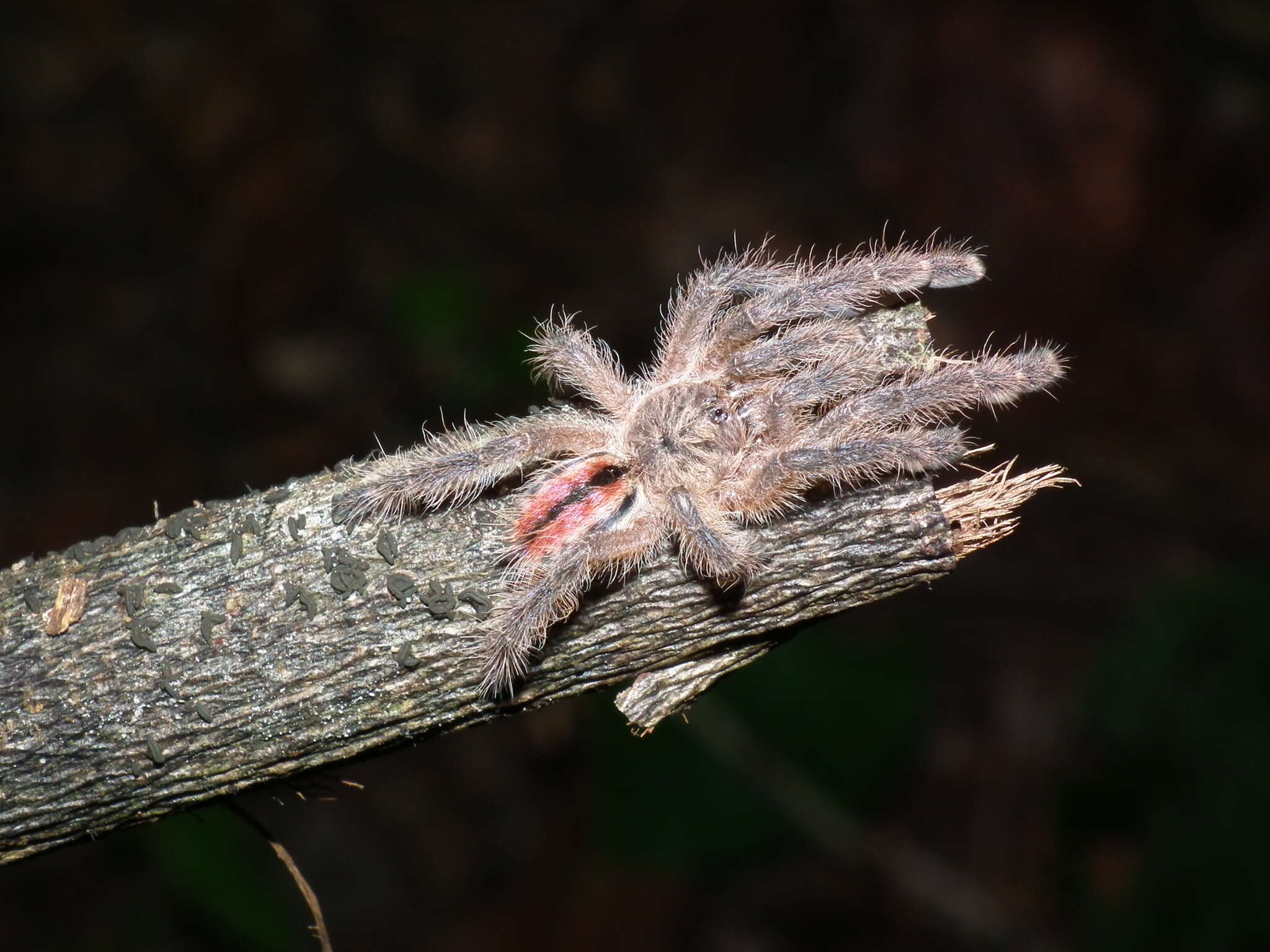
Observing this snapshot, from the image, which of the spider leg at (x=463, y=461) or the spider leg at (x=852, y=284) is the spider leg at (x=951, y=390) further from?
the spider leg at (x=463, y=461)

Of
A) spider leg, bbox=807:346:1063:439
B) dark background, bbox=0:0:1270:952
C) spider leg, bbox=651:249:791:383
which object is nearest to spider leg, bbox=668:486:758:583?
spider leg, bbox=807:346:1063:439

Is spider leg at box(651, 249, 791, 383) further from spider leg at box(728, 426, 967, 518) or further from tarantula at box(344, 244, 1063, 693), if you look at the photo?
spider leg at box(728, 426, 967, 518)

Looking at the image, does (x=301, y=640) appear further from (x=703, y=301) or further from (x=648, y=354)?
(x=648, y=354)

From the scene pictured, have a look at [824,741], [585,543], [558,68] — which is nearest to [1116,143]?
[558,68]

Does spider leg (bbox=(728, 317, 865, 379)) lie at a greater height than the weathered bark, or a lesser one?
→ greater

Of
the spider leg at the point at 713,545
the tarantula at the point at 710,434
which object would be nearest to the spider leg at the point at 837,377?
the tarantula at the point at 710,434

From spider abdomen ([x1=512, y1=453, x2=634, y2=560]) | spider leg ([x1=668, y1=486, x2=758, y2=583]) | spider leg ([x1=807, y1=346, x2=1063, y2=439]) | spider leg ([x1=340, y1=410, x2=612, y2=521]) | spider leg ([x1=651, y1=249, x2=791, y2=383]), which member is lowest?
spider leg ([x1=668, y1=486, x2=758, y2=583])

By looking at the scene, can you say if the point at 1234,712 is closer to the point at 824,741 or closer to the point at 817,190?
the point at 824,741
